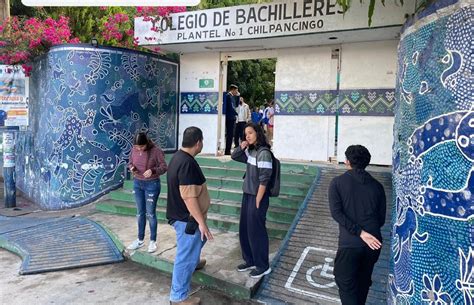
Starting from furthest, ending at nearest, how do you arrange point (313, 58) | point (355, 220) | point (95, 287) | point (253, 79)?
point (253, 79) < point (313, 58) < point (95, 287) < point (355, 220)

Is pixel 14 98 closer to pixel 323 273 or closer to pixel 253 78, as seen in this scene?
pixel 323 273

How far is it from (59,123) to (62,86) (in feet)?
2.47

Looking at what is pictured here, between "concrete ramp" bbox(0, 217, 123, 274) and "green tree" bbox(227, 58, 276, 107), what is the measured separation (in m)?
10.6

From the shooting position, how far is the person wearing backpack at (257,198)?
4066 millimetres

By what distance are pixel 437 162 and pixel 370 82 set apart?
5.04 m

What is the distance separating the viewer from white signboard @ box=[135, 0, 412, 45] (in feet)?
20.8

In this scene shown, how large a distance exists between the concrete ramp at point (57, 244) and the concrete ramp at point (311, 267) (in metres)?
2.22

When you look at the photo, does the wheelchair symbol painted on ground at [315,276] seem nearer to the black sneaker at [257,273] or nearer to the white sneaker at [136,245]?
the black sneaker at [257,273]

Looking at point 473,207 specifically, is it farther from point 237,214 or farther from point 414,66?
point 237,214

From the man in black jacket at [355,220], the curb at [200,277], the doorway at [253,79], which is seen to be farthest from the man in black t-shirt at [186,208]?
the doorway at [253,79]

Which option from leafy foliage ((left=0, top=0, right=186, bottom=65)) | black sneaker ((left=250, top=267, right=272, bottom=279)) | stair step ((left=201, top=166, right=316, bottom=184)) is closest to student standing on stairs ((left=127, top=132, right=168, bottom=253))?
black sneaker ((left=250, top=267, right=272, bottom=279))

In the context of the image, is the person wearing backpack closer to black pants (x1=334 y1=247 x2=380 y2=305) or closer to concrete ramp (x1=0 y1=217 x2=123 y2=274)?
black pants (x1=334 y1=247 x2=380 y2=305)

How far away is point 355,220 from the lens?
3031mm

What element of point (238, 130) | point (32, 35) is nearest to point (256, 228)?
point (238, 130)
